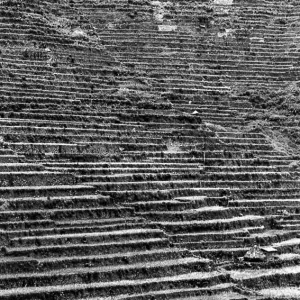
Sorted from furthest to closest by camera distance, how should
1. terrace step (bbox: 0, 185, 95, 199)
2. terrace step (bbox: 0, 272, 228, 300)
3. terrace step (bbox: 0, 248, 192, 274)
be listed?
terrace step (bbox: 0, 185, 95, 199), terrace step (bbox: 0, 248, 192, 274), terrace step (bbox: 0, 272, 228, 300)

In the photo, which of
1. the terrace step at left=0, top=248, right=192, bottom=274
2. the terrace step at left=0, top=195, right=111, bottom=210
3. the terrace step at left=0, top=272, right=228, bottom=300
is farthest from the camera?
the terrace step at left=0, top=195, right=111, bottom=210

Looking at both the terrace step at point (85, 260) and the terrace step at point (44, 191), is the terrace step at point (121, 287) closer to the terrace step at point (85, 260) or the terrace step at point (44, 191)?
the terrace step at point (85, 260)

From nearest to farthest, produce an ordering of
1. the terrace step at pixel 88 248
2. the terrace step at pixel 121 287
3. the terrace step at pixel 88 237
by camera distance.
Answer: the terrace step at pixel 121 287 → the terrace step at pixel 88 248 → the terrace step at pixel 88 237

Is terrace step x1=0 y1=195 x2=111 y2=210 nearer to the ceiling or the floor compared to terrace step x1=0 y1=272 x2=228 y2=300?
nearer to the ceiling

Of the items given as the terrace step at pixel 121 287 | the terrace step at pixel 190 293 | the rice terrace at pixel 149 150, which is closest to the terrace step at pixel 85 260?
the rice terrace at pixel 149 150

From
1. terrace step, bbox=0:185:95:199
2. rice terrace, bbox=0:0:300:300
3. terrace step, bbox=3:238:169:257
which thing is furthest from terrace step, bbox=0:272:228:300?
terrace step, bbox=0:185:95:199

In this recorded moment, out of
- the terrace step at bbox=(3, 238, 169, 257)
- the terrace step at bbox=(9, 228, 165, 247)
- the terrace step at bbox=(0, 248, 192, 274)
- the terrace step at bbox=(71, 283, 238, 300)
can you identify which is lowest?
the terrace step at bbox=(71, 283, 238, 300)

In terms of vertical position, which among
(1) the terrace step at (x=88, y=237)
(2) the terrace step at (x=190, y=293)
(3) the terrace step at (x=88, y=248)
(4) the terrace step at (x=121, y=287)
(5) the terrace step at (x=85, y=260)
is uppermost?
(1) the terrace step at (x=88, y=237)

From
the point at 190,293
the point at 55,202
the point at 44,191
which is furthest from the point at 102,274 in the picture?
the point at 44,191

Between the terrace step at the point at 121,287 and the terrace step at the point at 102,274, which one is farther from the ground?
the terrace step at the point at 102,274

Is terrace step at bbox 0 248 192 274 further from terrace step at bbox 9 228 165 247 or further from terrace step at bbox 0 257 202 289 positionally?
terrace step at bbox 9 228 165 247
